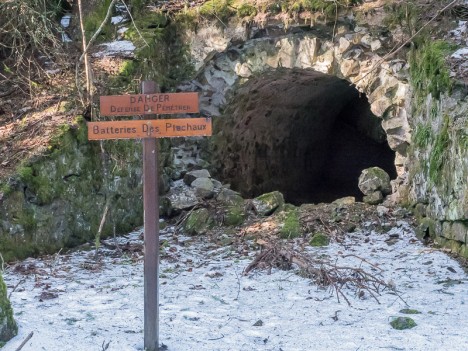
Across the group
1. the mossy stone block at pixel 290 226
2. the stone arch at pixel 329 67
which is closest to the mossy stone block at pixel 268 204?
the mossy stone block at pixel 290 226

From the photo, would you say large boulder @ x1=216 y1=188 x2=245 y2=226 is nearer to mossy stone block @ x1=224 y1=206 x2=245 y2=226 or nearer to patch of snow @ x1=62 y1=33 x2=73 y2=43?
mossy stone block @ x1=224 y1=206 x2=245 y2=226

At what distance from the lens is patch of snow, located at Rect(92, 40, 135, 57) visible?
7.80m

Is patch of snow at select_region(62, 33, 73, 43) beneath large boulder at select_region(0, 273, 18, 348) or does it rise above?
above

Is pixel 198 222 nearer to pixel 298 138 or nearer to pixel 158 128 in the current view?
pixel 158 128

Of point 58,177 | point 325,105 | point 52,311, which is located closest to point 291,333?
point 52,311

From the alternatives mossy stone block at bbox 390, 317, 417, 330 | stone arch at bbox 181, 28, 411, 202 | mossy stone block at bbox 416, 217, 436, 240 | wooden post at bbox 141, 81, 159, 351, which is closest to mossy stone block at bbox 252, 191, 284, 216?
stone arch at bbox 181, 28, 411, 202

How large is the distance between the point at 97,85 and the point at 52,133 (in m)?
0.92

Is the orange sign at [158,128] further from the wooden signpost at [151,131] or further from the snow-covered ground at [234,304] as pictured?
the snow-covered ground at [234,304]

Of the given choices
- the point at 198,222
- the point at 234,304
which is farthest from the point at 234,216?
the point at 234,304

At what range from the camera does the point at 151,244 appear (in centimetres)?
379

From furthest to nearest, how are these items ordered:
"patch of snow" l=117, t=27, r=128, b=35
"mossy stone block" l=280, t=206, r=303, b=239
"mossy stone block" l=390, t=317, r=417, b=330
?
"patch of snow" l=117, t=27, r=128, b=35 → "mossy stone block" l=280, t=206, r=303, b=239 → "mossy stone block" l=390, t=317, r=417, b=330

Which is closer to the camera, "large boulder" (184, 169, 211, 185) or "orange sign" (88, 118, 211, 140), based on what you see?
"orange sign" (88, 118, 211, 140)

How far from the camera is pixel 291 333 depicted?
4.05 m

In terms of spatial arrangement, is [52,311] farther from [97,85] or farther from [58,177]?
[97,85]
